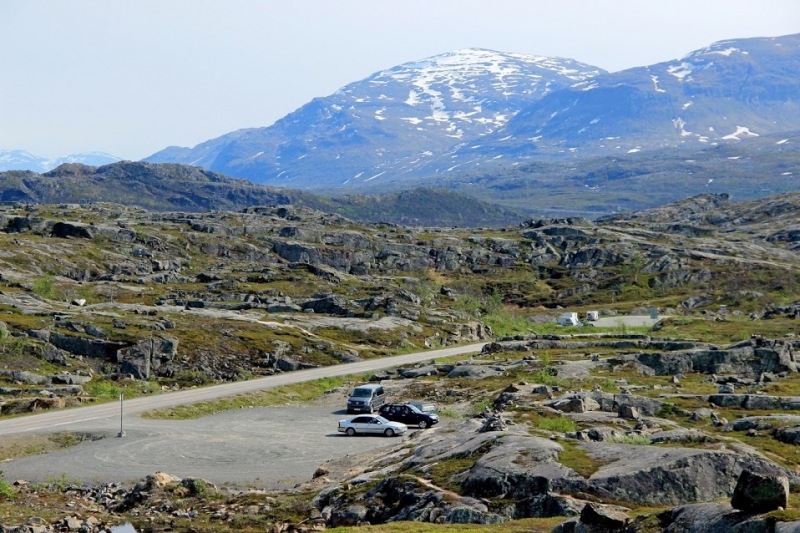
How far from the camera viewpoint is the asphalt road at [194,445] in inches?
1933

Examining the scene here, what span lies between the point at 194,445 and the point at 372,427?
42.6 ft

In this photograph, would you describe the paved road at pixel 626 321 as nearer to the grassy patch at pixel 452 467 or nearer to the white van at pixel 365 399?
the white van at pixel 365 399

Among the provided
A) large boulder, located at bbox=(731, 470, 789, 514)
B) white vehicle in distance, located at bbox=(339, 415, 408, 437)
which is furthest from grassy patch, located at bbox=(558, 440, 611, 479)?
white vehicle in distance, located at bbox=(339, 415, 408, 437)

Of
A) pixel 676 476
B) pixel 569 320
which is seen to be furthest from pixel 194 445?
pixel 569 320

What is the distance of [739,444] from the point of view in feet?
136

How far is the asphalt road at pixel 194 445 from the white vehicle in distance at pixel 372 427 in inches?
27.0

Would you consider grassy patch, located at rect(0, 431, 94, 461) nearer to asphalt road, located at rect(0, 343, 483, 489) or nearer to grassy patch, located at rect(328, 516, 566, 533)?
asphalt road, located at rect(0, 343, 483, 489)

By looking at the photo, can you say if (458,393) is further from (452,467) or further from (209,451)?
(452,467)

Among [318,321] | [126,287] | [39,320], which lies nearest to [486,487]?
[39,320]

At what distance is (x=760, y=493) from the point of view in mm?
21469

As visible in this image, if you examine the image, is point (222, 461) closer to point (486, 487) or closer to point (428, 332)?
point (486, 487)

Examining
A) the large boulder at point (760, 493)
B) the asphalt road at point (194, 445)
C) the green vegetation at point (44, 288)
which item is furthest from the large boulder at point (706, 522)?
the green vegetation at point (44, 288)

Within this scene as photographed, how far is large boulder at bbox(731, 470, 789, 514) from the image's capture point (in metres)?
21.4

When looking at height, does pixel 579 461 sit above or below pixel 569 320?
above
